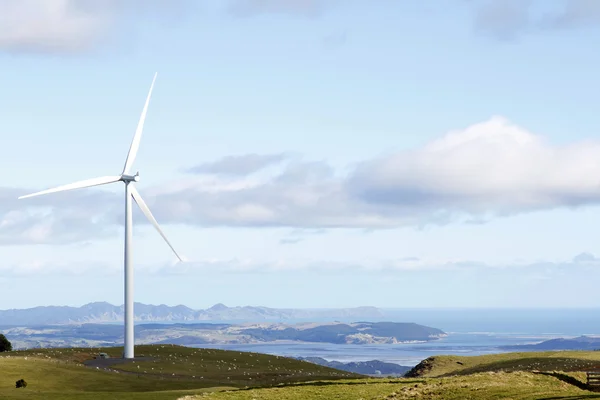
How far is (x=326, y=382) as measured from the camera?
93.1 metres

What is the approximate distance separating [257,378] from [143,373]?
14729mm

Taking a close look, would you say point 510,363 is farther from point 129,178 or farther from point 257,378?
point 129,178

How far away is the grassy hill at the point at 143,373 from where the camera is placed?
89.1 m

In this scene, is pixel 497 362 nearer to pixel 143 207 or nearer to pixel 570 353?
pixel 570 353

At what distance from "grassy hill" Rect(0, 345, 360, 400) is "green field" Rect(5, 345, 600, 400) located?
10cm

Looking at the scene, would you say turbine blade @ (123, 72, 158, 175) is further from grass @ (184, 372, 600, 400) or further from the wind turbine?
grass @ (184, 372, 600, 400)

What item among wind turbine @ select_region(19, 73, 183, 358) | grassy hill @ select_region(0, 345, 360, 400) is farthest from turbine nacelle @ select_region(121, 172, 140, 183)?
grassy hill @ select_region(0, 345, 360, 400)

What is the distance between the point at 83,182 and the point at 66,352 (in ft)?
88.4

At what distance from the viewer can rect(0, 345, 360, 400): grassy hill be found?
8906 cm

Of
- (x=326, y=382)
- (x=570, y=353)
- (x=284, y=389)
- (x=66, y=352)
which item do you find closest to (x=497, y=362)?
(x=570, y=353)

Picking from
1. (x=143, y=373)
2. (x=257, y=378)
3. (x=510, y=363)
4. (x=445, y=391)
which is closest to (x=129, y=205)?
(x=143, y=373)

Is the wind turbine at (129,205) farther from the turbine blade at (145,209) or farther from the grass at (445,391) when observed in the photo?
the grass at (445,391)

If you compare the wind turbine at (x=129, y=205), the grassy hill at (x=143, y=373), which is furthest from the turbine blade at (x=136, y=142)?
the grassy hill at (x=143, y=373)

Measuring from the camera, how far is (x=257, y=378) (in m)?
112
